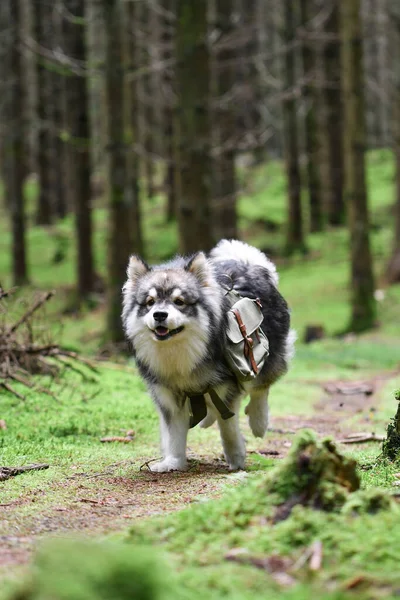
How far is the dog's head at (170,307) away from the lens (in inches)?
261

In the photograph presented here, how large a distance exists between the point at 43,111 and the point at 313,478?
2864 cm

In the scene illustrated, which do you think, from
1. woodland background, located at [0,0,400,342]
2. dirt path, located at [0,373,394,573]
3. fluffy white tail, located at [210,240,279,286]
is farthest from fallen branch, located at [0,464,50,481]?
woodland background, located at [0,0,400,342]

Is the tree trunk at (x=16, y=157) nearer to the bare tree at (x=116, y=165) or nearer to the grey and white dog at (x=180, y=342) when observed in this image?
the bare tree at (x=116, y=165)

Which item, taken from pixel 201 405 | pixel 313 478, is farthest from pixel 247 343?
pixel 313 478

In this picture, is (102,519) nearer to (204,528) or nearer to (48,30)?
(204,528)

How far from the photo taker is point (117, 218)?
16688 mm

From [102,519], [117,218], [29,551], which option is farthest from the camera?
[117,218]

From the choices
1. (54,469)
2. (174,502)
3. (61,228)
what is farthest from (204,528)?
(61,228)

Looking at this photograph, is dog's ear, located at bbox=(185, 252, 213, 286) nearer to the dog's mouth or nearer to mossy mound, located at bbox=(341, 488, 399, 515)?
the dog's mouth

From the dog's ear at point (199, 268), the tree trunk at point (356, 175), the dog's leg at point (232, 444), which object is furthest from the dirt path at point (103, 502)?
the tree trunk at point (356, 175)

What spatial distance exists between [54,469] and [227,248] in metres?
2.96

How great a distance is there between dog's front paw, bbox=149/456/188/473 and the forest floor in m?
0.13

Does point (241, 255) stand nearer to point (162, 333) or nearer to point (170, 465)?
point (162, 333)

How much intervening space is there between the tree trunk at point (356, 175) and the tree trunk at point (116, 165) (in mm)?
5074
